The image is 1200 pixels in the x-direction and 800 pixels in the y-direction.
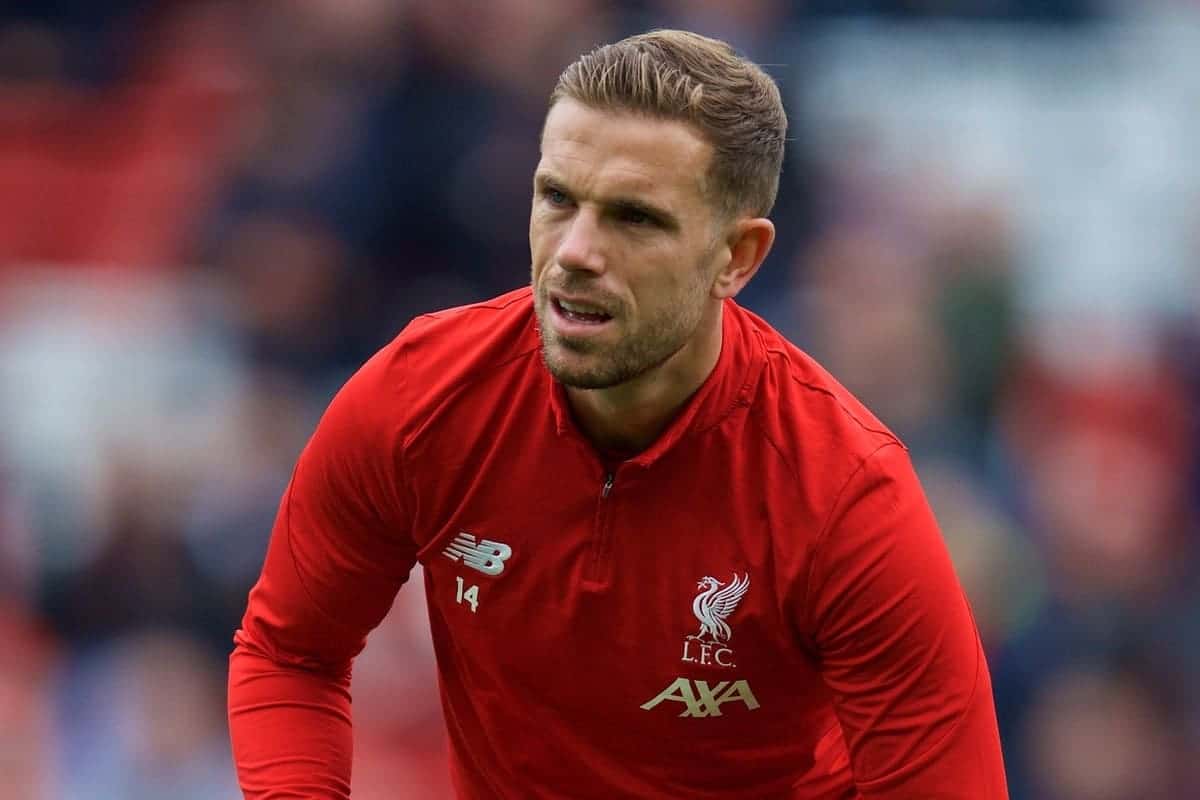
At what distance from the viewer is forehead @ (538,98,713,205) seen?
2.75 meters

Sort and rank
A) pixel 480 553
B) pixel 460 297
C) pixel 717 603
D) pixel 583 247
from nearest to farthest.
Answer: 1. pixel 583 247
2. pixel 717 603
3. pixel 480 553
4. pixel 460 297

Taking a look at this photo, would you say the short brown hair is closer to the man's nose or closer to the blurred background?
the man's nose

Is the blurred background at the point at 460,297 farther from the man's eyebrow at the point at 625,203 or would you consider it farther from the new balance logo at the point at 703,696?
the man's eyebrow at the point at 625,203

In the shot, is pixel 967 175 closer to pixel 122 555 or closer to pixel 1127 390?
pixel 1127 390

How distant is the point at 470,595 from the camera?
309 centimetres

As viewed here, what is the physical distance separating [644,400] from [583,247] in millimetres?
337

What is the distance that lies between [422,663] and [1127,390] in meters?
2.49

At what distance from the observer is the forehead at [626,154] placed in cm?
275

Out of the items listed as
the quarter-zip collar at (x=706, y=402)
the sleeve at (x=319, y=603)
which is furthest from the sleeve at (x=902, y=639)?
the sleeve at (x=319, y=603)

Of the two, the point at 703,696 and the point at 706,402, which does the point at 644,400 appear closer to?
the point at 706,402

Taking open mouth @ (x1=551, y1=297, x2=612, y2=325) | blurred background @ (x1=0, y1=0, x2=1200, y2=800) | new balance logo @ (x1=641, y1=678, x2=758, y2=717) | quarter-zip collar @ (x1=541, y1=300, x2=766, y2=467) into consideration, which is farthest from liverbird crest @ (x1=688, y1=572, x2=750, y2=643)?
blurred background @ (x1=0, y1=0, x2=1200, y2=800)

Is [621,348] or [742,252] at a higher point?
[742,252]

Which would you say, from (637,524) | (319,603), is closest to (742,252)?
(637,524)

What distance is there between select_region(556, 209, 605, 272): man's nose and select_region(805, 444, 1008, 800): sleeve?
53 centimetres
